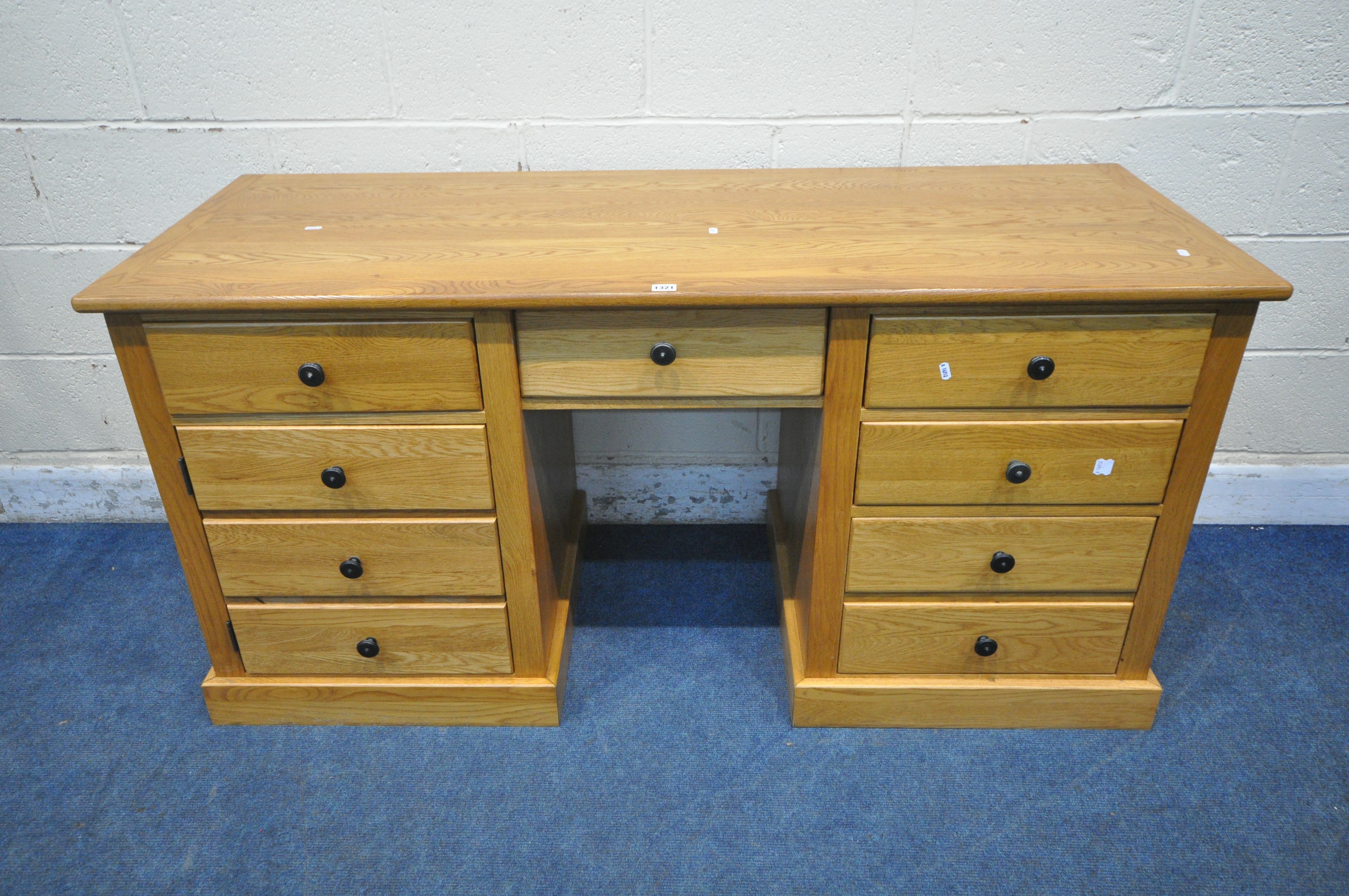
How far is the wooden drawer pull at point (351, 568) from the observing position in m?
1.32

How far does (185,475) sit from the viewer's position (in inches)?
49.5

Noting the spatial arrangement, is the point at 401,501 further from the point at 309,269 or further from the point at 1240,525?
the point at 1240,525

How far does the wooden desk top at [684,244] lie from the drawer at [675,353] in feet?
0.17

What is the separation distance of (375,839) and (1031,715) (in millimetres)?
1068

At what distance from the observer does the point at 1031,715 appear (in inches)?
56.7

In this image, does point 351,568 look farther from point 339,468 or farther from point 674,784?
point 674,784

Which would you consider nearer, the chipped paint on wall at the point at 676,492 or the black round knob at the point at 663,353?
the black round knob at the point at 663,353

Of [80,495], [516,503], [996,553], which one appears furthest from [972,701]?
[80,495]

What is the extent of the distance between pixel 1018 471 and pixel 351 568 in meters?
1.00

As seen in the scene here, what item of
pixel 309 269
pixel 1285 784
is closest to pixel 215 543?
pixel 309 269

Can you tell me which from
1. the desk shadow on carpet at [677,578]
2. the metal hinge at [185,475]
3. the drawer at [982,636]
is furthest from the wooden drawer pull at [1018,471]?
the metal hinge at [185,475]

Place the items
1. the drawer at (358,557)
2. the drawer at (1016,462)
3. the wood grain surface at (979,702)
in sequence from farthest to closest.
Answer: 1. the wood grain surface at (979,702)
2. the drawer at (358,557)
3. the drawer at (1016,462)

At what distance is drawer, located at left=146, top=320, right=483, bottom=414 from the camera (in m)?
1.14

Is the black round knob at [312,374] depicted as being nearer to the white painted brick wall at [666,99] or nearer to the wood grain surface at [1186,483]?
the white painted brick wall at [666,99]
